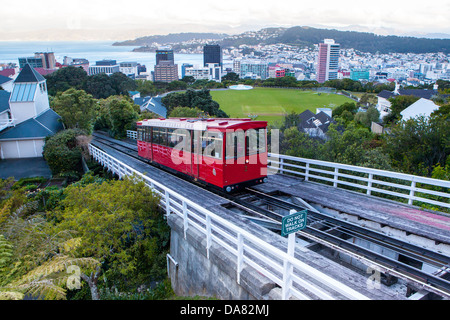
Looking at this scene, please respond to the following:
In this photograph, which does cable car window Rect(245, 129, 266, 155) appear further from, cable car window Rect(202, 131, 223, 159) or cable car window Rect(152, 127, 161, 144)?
cable car window Rect(152, 127, 161, 144)

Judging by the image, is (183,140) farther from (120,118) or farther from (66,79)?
(66,79)

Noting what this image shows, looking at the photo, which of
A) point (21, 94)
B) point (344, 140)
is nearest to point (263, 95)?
point (21, 94)

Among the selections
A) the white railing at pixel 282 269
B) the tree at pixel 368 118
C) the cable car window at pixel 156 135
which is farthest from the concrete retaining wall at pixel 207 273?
the tree at pixel 368 118

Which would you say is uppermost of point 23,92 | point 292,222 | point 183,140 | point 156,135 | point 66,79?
point 23,92

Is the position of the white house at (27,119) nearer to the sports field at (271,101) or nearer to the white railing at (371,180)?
the white railing at (371,180)

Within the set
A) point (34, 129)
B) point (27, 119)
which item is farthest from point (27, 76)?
point (34, 129)

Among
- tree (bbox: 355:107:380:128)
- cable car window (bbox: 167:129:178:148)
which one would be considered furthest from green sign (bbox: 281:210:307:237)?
tree (bbox: 355:107:380:128)
